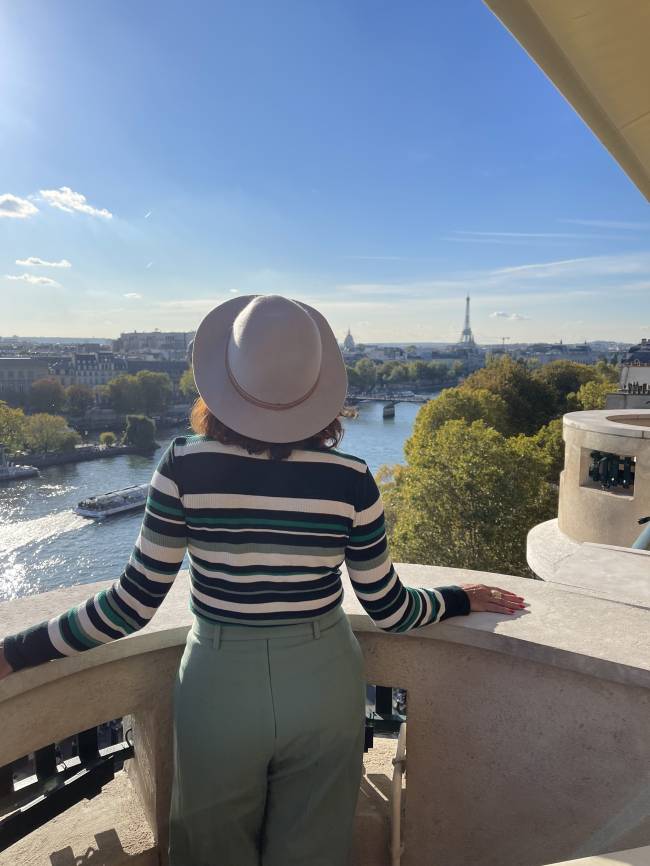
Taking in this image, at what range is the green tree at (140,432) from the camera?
1823 inches

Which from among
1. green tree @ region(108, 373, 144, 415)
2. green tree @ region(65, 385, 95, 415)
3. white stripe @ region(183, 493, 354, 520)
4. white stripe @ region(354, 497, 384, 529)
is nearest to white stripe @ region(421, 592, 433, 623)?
white stripe @ region(354, 497, 384, 529)

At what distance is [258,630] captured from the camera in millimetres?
1338

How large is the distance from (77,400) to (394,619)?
5803 centimetres

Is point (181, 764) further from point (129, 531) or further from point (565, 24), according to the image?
point (129, 531)

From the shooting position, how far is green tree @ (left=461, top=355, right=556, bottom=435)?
29.2 m

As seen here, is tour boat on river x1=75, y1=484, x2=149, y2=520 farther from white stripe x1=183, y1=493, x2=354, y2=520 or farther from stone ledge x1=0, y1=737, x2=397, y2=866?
white stripe x1=183, y1=493, x2=354, y2=520

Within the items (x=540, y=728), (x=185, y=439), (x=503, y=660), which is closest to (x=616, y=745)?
(x=540, y=728)

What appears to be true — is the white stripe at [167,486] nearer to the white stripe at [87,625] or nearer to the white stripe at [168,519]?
the white stripe at [168,519]

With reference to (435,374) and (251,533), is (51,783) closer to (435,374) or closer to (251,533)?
(251,533)

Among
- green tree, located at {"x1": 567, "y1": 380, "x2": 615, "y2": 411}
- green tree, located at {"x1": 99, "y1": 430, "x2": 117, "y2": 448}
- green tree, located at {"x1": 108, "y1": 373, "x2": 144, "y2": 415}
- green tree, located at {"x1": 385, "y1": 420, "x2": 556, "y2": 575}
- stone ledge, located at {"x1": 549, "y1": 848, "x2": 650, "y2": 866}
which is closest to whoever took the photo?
stone ledge, located at {"x1": 549, "y1": 848, "x2": 650, "y2": 866}

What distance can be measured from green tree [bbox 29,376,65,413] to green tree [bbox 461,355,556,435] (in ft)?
125

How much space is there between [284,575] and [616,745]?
0.93 m

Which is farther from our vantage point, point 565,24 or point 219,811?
point 219,811

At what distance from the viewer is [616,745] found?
1563 millimetres
